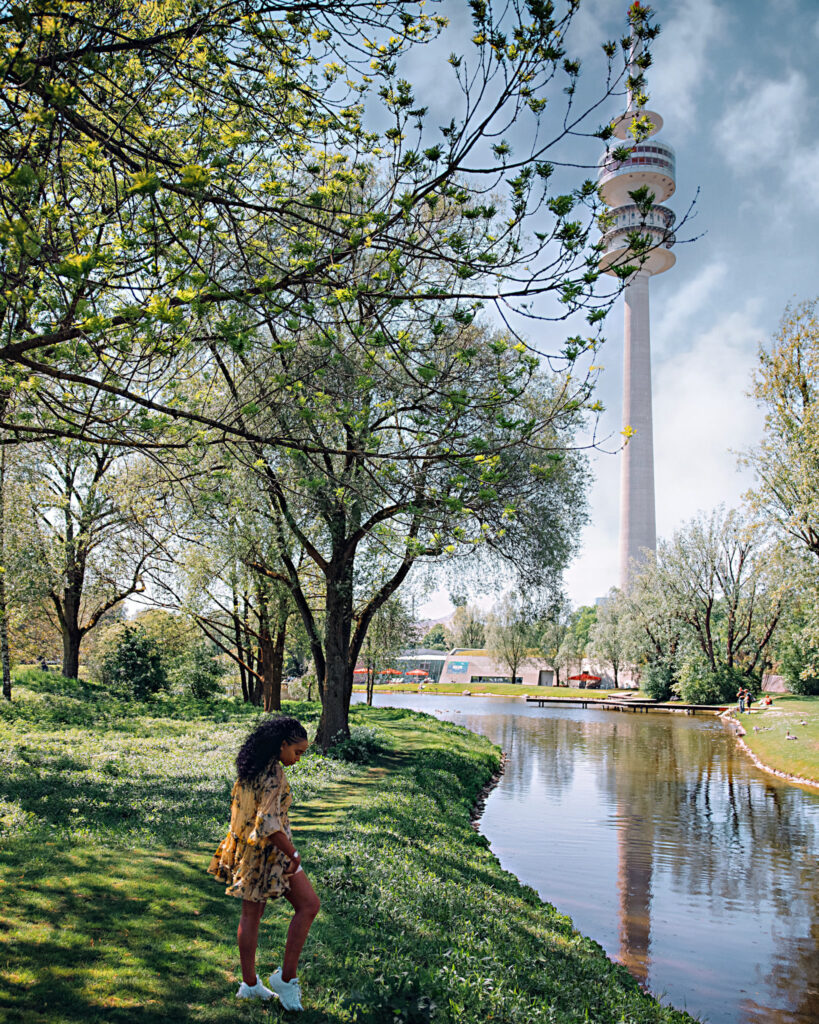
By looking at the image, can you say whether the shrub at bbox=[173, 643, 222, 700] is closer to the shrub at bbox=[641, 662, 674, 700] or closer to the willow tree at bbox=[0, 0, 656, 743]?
the willow tree at bbox=[0, 0, 656, 743]

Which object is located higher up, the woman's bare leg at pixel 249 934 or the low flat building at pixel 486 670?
the woman's bare leg at pixel 249 934

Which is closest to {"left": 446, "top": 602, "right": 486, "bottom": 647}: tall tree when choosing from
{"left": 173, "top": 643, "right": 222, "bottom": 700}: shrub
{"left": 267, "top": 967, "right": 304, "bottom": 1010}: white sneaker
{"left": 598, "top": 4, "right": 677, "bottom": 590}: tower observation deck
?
{"left": 598, "top": 4, "right": 677, "bottom": 590}: tower observation deck

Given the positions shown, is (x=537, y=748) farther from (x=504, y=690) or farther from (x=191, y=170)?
(x=504, y=690)

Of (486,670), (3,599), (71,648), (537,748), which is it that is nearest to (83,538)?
(3,599)

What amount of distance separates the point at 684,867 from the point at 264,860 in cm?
1056

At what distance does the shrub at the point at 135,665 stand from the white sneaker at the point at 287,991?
2435cm

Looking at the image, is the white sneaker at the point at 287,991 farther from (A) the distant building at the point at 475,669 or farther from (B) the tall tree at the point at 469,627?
(B) the tall tree at the point at 469,627

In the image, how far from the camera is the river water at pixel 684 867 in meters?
8.31

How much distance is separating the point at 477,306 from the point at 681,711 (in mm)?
48337

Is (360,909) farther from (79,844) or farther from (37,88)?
(37,88)

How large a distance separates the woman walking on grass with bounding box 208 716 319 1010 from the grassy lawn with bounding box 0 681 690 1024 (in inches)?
12.2

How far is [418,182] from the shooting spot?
21.6 feet

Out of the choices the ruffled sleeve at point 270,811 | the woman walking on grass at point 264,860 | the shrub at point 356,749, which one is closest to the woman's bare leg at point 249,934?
the woman walking on grass at point 264,860

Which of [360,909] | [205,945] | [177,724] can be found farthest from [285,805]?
[177,724]
